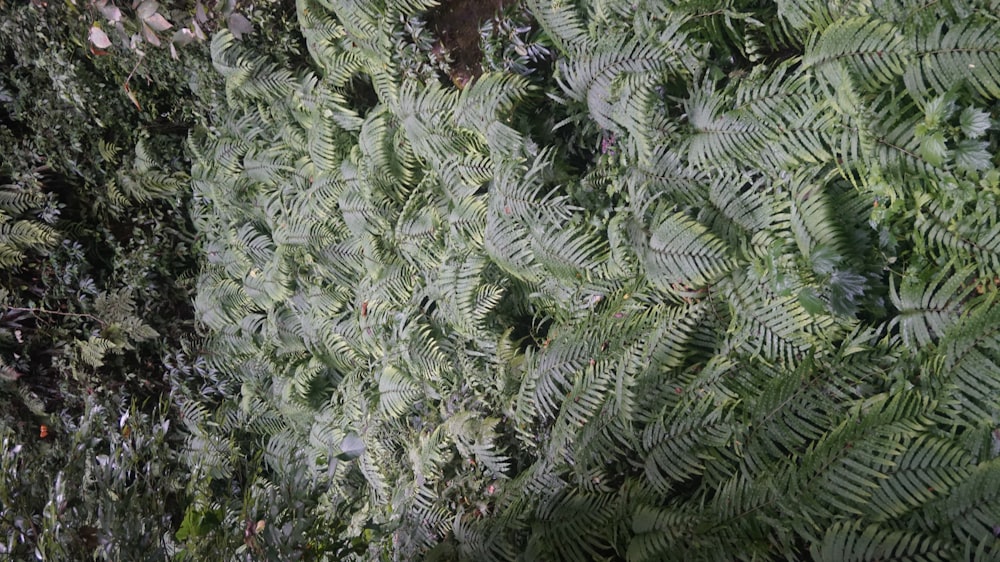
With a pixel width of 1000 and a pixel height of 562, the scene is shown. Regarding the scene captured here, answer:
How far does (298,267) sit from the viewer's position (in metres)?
3.62

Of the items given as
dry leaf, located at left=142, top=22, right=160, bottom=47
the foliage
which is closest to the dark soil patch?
dry leaf, located at left=142, top=22, right=160, bottom=47

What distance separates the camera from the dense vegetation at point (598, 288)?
1531 millimetres

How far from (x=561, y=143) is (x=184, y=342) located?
332cm

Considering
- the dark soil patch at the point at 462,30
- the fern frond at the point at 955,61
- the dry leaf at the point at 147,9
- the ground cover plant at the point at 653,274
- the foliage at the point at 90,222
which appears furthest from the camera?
the foliage at the point at 90,222

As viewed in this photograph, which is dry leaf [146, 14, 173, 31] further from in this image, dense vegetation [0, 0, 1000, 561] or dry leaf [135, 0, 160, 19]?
dense vegetation [0, 0, 1000, 561]

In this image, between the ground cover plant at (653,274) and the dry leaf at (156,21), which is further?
the dry leaf at (156,21)

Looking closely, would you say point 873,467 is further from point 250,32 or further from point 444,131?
point 250,32

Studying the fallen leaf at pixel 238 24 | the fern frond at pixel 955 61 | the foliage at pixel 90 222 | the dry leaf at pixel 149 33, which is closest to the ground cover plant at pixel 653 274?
the fern frond at pixel 955 61

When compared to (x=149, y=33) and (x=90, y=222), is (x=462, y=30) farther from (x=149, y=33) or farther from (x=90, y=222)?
(x=90, y=222)

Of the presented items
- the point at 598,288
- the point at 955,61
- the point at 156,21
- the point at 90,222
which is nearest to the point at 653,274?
the point at 598,288

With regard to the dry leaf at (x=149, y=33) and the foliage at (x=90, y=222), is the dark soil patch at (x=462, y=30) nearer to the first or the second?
the dry leaf at (x=149, y=33)

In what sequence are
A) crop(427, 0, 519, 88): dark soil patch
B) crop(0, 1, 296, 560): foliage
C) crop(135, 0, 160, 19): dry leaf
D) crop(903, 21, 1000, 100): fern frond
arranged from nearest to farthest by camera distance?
crop(903, 21, 1000, 100): fern frond
crop(427, 0, 519, 88): dark soil patch
crop(135, 0, 160, 19): dry leaf
crop(0, 1, 296, 560): foliage

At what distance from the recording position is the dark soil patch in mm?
2600

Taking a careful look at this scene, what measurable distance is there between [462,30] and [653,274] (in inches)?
50.7
